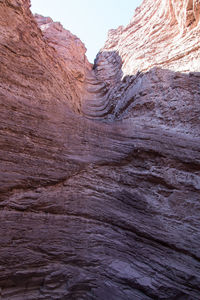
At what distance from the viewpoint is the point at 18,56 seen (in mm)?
5465

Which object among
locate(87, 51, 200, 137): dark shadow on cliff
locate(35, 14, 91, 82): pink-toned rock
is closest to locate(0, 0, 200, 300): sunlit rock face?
locate(87, 51, 200, 137): dark shadow on cliff

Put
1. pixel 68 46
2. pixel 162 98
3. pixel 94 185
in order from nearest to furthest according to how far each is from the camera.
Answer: pixel 94 185 → pixel 162 98 → pixel 68 46

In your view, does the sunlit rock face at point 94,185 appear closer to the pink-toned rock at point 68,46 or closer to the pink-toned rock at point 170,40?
the pink-toned rock at point 170,40

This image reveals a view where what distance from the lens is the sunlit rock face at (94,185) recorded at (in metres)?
2.98

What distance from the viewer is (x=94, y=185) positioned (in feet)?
13.5

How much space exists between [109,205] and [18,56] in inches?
171

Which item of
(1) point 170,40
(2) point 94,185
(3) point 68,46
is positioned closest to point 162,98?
(1) point 170,40

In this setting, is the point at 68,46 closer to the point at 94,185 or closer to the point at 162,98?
the point at 162,98

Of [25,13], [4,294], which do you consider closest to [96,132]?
[4,294]

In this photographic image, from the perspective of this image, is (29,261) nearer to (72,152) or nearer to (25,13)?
(72,152)

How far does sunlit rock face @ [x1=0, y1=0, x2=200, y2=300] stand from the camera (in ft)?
9.79

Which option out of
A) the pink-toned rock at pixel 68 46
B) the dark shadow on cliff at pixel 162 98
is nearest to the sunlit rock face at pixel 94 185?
the dark shadow on cliff at pixel 162 98

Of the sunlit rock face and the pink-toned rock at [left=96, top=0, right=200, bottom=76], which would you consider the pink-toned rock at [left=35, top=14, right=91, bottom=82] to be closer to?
the pink-toned rock at [left=96, top=0, right=200, bottom=76]

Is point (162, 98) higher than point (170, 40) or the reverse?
the reverse
